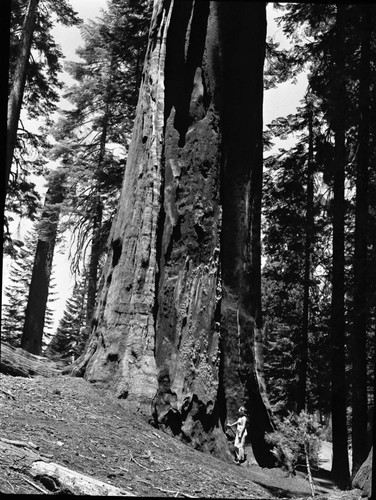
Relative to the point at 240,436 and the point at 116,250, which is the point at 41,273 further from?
the point at 240,436

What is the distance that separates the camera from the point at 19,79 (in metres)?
14.6

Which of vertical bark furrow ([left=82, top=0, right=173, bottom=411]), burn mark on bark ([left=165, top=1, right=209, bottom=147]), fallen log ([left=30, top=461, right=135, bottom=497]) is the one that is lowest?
fallen log ([left=30, top=461, right=135, bottom=497])

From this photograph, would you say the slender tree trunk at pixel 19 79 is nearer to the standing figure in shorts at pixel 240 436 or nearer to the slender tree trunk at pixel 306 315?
the slender tree trunk at pixel 306 315

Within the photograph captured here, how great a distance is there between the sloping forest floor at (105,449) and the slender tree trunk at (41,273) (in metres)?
12.6

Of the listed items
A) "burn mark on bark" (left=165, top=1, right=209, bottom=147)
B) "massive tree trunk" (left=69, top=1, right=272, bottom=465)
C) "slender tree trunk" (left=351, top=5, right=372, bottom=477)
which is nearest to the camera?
"massive tree trunk" (left=69, top=1, right=272, bottom=465)

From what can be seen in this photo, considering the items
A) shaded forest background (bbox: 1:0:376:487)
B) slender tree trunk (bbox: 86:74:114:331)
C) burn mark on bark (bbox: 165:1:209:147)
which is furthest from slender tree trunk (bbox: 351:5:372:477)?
slender tree trunk (bbox: 86:74:114:331)

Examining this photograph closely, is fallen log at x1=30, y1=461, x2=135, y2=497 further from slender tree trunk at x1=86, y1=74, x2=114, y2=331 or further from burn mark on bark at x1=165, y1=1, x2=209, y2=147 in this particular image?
slender tree trunk at x1=86, y1=74, x2=114, y2=331

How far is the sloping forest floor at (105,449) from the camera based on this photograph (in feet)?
12.8

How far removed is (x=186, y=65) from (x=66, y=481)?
5.93 metres

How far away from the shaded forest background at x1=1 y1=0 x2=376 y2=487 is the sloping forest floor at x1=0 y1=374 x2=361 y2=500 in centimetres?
459

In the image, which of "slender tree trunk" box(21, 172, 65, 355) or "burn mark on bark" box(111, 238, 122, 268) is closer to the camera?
"burn mark on bark" box(111, 238, 122, 268)

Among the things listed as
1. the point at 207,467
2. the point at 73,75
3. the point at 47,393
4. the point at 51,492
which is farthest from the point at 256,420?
the point at 73,75

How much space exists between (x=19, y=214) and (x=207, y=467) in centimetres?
1531

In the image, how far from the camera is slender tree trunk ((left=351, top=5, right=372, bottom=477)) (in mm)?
9594
